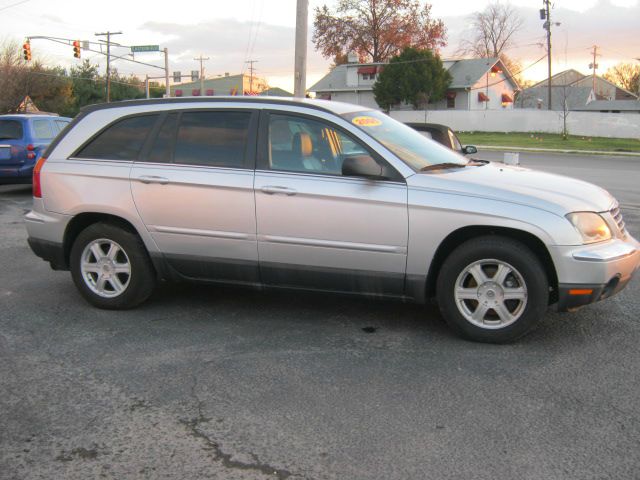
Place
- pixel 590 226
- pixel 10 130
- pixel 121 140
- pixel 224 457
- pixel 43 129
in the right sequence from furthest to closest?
pixel 43 129
pixel 10 130
pixel 121 140
pixel 590 226
pixel 224 457

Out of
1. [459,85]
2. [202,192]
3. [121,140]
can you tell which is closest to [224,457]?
[202,192]

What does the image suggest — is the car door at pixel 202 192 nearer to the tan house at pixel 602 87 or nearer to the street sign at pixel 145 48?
the street sign at pixel 145 48

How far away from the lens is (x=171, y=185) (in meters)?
5.01

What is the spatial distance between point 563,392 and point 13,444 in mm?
3006

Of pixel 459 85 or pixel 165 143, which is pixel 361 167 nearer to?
pixel 165 143

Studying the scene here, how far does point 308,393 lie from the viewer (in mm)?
3742

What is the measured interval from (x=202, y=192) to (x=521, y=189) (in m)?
2.35

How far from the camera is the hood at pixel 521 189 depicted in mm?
4328

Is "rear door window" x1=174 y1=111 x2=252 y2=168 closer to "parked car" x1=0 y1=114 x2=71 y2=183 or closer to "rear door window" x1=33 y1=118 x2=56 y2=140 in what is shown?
"parked car" x1=0 y1=114 x2=71 y2=183

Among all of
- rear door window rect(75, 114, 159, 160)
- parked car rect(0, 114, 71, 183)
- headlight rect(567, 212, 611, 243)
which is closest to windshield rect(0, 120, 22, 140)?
parked car rect(0, 114, 71, 183)

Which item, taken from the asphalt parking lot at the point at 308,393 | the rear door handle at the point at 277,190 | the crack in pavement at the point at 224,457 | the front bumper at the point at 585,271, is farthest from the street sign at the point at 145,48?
the crack in pavement at the point at 224,457

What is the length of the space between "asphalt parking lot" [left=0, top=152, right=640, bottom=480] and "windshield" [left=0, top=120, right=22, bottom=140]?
26.9 feet

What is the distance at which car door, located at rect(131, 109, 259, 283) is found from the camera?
486 cm

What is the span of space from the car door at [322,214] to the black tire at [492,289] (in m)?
0.37
